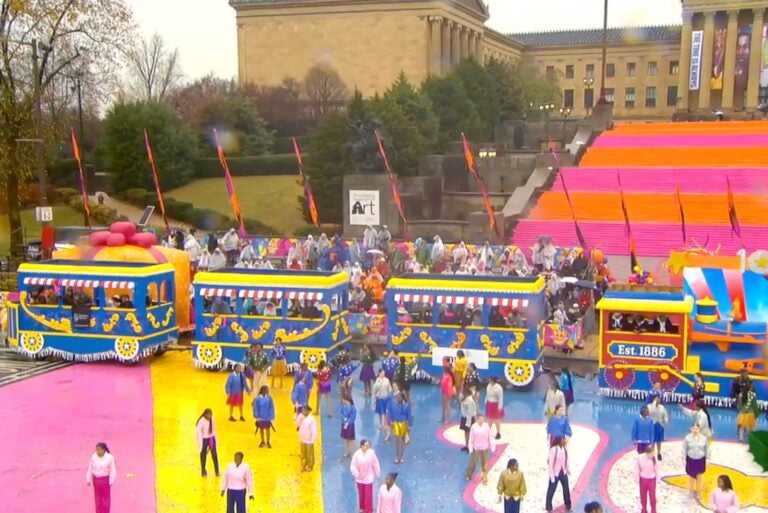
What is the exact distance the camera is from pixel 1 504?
14.1 metres

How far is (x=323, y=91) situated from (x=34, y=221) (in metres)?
32.1

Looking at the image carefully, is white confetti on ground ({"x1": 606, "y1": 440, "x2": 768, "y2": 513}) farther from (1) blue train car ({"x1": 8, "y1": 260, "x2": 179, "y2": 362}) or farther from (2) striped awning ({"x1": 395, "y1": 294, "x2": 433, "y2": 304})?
(1) blue train car ({"x1": 8, "y1": 260, "x2": 179, "y2": 362})

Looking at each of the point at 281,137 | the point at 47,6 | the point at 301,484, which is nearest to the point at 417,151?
the point at 47,6

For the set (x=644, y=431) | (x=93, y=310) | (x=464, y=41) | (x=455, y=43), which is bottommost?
(x=644, y=431)

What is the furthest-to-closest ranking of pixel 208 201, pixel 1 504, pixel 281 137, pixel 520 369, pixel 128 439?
pixel 281 137 → pixel 208 201 → pixel 520 369 → pixel 128 439 → pixel 1 504

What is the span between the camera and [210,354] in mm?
22141

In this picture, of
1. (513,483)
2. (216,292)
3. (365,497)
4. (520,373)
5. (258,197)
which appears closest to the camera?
(513,483)

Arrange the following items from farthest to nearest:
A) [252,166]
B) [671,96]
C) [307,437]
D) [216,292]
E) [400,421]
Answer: [671,96], [252,166], [216,292], [400,421], [307,437]

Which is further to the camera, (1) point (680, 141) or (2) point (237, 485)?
(1) point (680, 141)

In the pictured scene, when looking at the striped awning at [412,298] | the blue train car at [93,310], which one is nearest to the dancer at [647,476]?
the striped awning at [412,298]

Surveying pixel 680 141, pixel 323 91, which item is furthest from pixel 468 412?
pixel 323 91

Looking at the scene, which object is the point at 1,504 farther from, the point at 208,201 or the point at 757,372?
the point at 208,201

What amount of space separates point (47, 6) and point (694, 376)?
94.4 feet

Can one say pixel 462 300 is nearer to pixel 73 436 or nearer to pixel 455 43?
pixel 73 436
